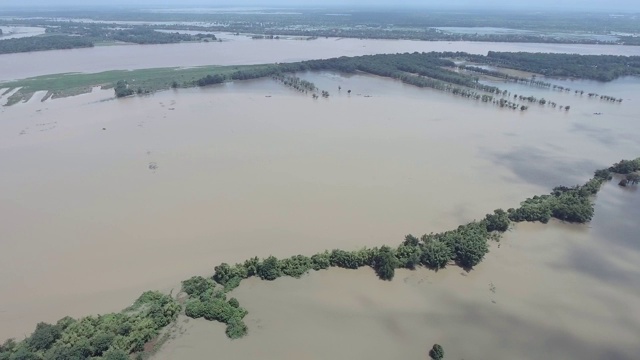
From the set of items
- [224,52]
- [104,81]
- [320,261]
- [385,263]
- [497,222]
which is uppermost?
[224,52]

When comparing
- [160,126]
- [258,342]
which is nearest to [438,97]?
[160,126]

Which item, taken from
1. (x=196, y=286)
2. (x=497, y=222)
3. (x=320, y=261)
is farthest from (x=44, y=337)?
(x=497, y=222)

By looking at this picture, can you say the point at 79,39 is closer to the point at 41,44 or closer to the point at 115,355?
the point at 41,44

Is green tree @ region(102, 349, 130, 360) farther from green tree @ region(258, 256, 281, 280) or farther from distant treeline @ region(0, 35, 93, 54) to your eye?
distant treeline @ region(0, 35, 93, 54)

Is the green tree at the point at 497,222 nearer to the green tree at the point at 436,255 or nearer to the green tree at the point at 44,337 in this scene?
the green tree at the point at 436,255

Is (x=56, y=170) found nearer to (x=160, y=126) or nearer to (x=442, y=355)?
(x=160, y=126)

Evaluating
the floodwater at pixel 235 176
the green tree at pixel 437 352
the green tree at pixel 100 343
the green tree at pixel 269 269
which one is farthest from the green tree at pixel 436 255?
the green tree at pixel 100 343
